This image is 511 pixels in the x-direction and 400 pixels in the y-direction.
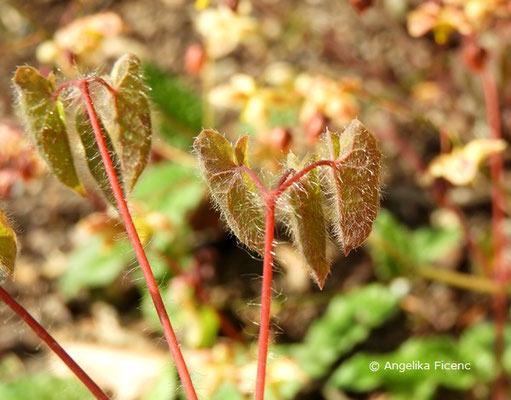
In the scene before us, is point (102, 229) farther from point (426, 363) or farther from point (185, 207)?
point (426, 363)

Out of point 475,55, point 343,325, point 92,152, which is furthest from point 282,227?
point 92,152

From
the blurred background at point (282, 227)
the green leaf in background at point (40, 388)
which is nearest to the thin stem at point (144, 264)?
the blurred background at point (282, 227)

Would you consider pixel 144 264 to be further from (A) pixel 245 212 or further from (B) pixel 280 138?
(B) pixel 280 138

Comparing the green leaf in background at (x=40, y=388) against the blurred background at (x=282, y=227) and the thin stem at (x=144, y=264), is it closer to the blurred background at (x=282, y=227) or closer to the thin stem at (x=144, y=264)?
the blurred background at (x=282, y=227)

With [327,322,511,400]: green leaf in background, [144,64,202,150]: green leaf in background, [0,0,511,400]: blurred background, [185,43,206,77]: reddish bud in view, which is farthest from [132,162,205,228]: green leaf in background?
[327,322,511,400]: green leaf in background

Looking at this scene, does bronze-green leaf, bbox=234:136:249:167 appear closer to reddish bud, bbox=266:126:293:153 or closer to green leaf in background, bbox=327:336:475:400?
Answer: reddish bud, bbox=266:126:293:153

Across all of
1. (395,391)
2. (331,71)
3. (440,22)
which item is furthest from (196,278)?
(331,71)

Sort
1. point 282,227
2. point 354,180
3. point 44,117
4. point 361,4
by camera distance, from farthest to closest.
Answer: point 282,227 < point 361,4 < point 44,117 < point 354,180
